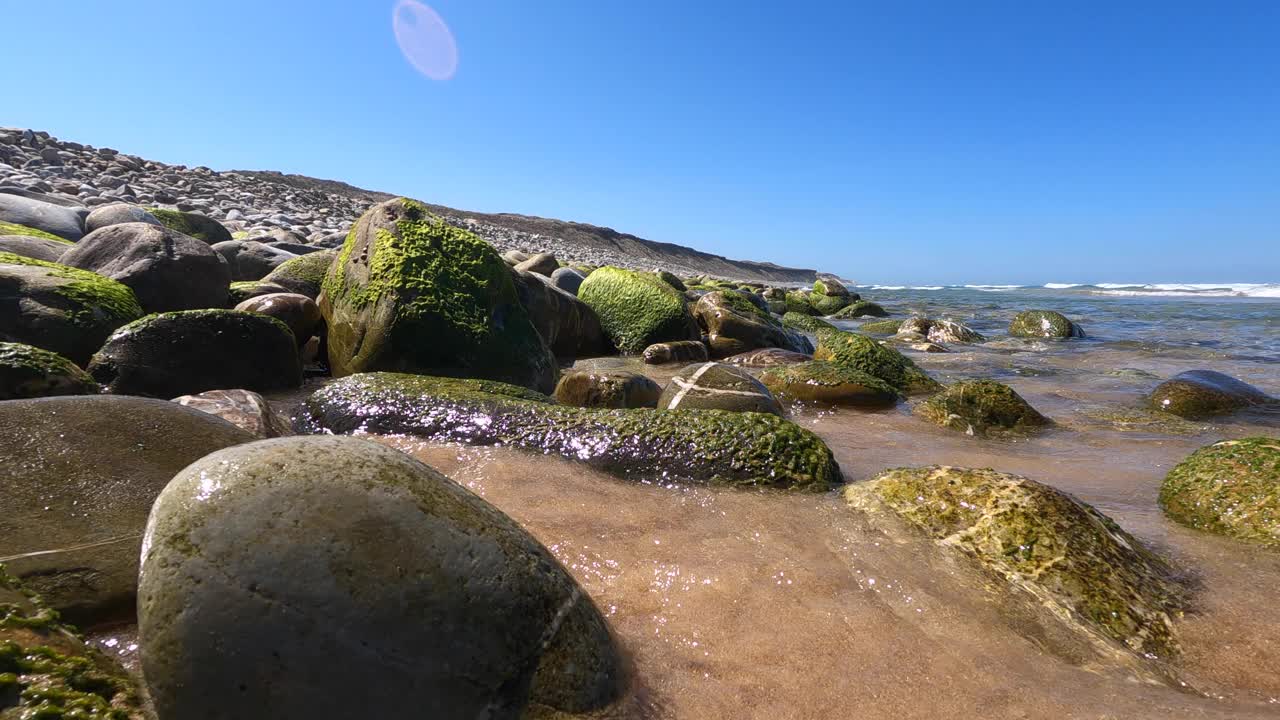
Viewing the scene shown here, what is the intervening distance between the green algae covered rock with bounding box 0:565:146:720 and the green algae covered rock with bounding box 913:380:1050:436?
4837 mm

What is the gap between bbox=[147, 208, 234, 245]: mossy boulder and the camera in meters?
10.7

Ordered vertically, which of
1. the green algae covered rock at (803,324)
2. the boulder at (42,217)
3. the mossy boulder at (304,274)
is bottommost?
the green algae covered rock at (803,324)

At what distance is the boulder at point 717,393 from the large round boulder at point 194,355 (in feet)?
9.12

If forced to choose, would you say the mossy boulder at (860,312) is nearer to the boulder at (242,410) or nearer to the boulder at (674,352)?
the boulder at (674,352)

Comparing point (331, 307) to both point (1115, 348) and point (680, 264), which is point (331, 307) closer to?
point (1115, 348)

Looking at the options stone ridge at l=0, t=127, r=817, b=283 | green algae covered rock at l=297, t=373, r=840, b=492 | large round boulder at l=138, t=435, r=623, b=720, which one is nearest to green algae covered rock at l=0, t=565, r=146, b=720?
large round boulder at l=138, t=435, r=623, b=720

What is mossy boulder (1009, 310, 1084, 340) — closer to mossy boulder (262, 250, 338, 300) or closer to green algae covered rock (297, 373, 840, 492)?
green algae covered rock (297, 373, 840, 492)

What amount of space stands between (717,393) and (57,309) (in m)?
4.28

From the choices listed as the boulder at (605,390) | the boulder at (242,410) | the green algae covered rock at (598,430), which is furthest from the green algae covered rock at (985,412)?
the boulder at (242,410)

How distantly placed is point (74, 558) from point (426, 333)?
9.88 feet

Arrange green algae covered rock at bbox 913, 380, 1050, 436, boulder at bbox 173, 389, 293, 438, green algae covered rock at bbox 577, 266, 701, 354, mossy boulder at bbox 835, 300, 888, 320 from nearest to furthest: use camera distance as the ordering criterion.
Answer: boulder at bbox 173, 389, 293, 438 → green algae covered rock at bbox 913, 380, 1050, 436 → green algae covered rock at bbox 577, 266, 701, 354 → mossy boulder at bbox 835, 300, 888, 320

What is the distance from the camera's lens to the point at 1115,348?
996 cm

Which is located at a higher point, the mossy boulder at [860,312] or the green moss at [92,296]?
the green moss at [92,296]

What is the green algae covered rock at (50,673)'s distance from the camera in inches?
45.8
